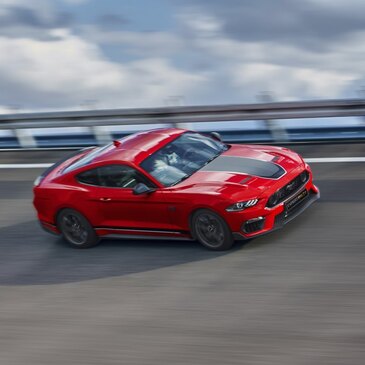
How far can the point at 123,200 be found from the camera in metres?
10.1

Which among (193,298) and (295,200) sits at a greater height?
(295,200)

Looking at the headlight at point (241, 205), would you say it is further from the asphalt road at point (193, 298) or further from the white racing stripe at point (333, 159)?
the white racing stripe at point (333, 159)

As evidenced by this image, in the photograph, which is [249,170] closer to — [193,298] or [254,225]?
[254,225]

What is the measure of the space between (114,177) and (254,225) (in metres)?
1.98

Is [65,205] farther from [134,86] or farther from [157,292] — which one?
[134,86]

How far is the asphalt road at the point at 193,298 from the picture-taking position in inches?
282

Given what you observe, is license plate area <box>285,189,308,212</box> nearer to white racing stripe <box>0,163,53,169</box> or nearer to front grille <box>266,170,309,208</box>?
front grille <box>266,170,309,208</box>

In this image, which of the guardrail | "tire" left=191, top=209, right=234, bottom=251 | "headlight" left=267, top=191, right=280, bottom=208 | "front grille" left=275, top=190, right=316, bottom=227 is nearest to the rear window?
"tire" left=191, top=209, right=234, bottom=251

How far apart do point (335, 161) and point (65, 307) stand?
6.02 m

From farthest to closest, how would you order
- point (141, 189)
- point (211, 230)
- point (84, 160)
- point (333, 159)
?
1. point (333, 159)
2. point (84, 160)
3. point (141, 189)
4. point (211, 230)

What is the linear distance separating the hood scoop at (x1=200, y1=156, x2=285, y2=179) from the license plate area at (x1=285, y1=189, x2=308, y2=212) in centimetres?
33

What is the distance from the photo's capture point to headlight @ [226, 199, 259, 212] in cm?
936

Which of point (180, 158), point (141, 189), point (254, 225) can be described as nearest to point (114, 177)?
point (141, 189)

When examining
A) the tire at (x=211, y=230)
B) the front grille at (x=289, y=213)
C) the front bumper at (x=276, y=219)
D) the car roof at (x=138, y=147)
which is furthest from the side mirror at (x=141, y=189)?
the front grille at (x=289, y=213)
